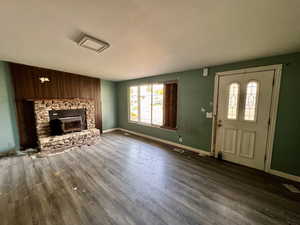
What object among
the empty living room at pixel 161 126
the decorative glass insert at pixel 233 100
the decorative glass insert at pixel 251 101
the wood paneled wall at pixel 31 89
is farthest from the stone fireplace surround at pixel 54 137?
the decorative glass insert at pixel 251 101

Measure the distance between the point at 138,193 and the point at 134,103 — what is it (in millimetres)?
3760

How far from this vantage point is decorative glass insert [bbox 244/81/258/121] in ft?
8.47

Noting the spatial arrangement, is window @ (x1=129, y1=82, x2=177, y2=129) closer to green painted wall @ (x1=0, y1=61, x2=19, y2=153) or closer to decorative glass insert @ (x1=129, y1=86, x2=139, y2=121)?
decorative glass insert @ (x1=129, y1=86, x2=139, y2=121)

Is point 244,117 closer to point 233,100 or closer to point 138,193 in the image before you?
point 233,100

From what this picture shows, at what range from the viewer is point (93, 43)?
6.24ft

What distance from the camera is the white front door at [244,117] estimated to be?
8.20 ft

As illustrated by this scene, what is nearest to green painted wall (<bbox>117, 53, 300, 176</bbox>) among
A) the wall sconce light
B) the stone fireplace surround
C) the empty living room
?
the empty living room

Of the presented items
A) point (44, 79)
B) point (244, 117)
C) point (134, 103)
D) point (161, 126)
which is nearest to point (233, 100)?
point (244, 117)

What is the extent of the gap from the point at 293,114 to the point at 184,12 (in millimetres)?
2742

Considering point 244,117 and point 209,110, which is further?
point 209,110

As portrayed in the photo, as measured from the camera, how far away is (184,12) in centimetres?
124

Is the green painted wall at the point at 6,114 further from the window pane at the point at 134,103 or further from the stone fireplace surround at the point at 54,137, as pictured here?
the window pane at the point at 134,103

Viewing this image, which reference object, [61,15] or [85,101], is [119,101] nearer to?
[85,101]

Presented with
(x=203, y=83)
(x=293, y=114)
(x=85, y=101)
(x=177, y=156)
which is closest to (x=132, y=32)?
(x=203, y=83)
